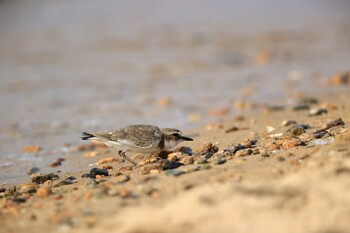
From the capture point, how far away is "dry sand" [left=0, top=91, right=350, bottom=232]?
195 inches

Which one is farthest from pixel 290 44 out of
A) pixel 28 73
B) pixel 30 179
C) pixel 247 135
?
pixel 30 179

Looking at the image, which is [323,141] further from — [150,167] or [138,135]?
[138,135]

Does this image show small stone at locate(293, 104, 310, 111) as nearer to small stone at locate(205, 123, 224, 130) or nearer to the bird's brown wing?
small stone at locate(205, 123, 224, 130)

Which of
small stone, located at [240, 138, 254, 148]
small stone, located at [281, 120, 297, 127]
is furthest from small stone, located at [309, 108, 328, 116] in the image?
small stone, located at [240, 138, 254, 148]

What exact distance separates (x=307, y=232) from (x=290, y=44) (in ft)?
51.2

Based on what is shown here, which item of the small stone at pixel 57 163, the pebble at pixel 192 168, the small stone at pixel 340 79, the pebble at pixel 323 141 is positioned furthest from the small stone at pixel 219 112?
the pebble at pixel 192 168

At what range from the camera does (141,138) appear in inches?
303

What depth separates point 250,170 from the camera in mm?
6320

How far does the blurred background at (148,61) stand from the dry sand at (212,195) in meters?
2.30

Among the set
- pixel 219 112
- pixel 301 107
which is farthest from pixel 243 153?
pixel 219 112

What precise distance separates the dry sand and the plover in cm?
29

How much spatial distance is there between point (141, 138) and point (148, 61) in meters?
10.7

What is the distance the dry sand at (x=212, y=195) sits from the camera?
4.95 metres

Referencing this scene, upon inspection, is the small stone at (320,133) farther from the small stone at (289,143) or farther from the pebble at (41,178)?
the pebble at (41,178)
